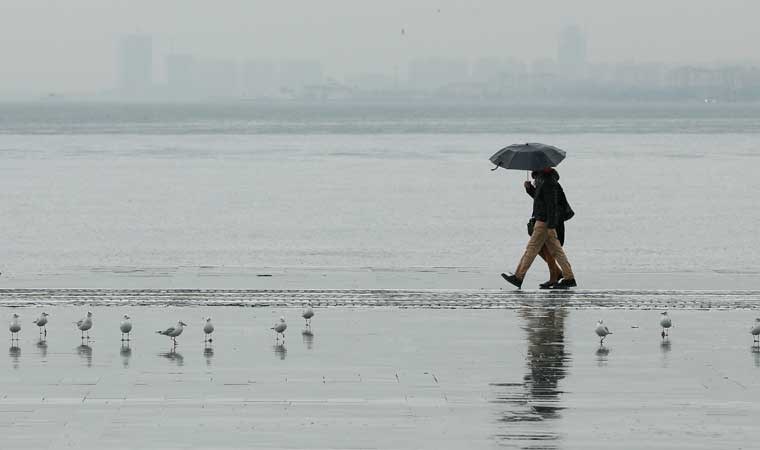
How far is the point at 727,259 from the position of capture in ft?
88.3

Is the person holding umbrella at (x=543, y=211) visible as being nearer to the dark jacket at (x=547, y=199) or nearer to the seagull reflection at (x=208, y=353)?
the dark jacket at (x=547, y=199)

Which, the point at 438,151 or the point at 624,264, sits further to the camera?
the point at 438,151

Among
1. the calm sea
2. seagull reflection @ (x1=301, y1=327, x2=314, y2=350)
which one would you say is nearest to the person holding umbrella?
the calm sea

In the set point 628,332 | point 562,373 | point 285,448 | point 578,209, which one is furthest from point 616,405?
point 578,209

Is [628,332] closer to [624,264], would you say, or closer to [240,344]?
[240,344]

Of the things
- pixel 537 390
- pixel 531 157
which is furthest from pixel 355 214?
pixel 537 390

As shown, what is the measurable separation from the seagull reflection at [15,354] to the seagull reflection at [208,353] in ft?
5.25

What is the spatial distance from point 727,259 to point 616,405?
1691cm

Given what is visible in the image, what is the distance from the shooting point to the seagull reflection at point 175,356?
1245 centimetres

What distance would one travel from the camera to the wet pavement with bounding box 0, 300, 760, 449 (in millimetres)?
9727

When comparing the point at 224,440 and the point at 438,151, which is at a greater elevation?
the point at 438,151

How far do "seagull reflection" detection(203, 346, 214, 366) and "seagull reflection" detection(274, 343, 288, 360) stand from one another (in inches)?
22.5

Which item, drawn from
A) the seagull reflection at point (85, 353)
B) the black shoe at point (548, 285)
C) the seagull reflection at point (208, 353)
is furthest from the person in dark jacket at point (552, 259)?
the seagull reflection at point (85, 353)

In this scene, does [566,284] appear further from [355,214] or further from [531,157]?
[355,214]
